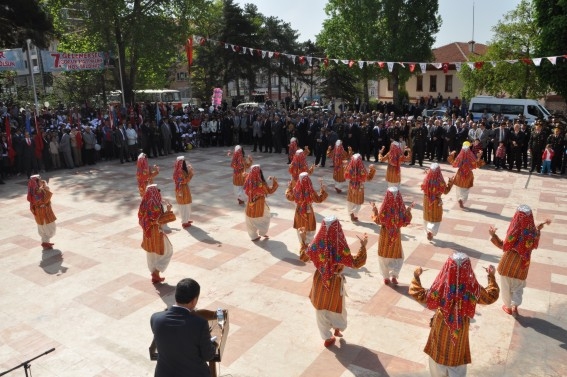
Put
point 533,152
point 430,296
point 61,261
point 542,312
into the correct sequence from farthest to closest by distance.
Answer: point 533,152 → point 61,261 → point 542,312 → point 430,296

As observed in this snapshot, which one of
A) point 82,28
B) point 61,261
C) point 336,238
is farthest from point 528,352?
point 82,28

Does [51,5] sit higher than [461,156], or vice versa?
[51,5]

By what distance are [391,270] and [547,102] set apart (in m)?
37.3

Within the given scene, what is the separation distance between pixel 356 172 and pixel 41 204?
271 inches

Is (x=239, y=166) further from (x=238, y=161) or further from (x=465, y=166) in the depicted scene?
(x=465, y=166)

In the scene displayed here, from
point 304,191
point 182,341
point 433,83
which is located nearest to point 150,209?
point 304,191

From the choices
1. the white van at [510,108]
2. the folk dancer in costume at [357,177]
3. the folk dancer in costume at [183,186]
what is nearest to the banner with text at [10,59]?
the folk dancer in costume at [183,186]

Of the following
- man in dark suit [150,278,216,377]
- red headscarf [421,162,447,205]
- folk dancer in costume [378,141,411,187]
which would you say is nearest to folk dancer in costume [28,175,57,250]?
man in dark suit [150,278,216,377]

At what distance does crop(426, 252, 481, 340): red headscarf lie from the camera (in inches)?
186

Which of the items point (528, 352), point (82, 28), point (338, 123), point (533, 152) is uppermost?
point (82, 28)

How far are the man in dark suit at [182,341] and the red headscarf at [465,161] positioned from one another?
953 cm

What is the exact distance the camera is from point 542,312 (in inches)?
274

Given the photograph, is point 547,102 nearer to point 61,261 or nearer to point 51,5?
point 51,5

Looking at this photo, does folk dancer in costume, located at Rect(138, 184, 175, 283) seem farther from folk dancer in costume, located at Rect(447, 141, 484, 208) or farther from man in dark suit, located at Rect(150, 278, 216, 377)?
folk dancer in costume, located at Rect(447, 141, 484, 208)
